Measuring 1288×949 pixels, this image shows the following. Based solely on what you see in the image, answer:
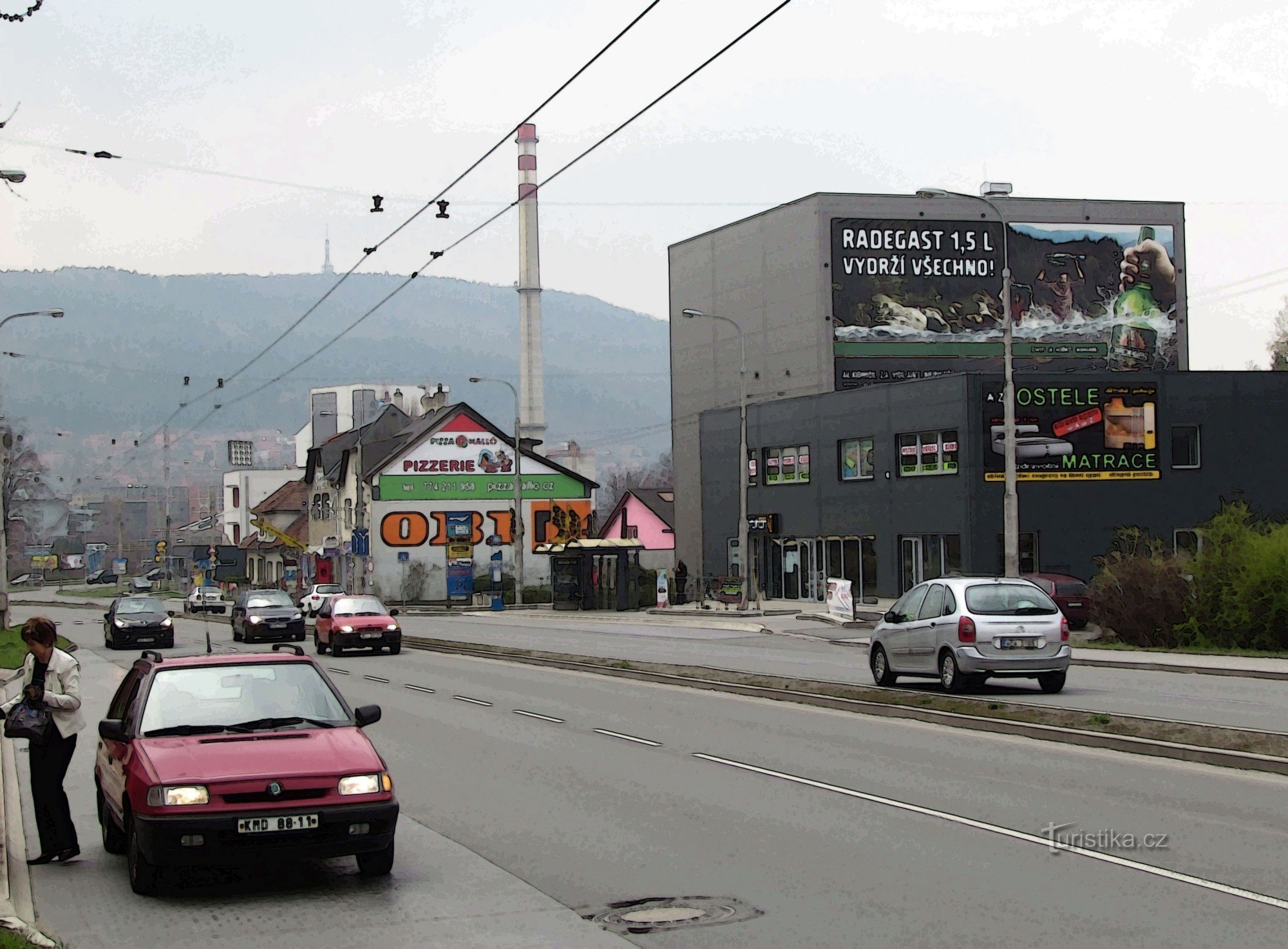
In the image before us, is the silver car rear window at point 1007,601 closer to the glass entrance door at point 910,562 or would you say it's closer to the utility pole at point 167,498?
the glass entrance door at point 910,562

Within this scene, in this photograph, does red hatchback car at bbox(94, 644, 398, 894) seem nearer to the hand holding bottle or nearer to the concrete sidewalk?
Answer: the concrete sidewalk

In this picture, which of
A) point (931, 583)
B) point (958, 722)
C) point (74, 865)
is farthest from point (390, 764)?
point (931, 583)

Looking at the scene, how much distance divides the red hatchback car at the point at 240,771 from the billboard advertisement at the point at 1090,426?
4435cm

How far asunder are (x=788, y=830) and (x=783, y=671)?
15.6 meters

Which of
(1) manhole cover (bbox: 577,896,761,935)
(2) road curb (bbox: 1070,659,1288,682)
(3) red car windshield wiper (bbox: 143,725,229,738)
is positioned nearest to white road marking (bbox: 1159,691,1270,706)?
(2) road curb (bbox: 1070,659,1288,682)

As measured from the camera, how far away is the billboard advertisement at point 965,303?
72.1 m

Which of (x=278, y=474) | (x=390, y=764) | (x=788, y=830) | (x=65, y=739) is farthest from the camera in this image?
(x=278, y=474)

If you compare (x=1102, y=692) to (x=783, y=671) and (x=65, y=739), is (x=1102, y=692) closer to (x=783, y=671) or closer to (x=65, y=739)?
(x=783, y=671)

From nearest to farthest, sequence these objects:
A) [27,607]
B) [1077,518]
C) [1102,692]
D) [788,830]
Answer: [788,830]
[1102,692]
[1077,518]
[27,607]

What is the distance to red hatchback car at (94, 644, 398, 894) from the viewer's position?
8.59 meters

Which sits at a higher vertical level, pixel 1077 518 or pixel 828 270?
pixel 828 270

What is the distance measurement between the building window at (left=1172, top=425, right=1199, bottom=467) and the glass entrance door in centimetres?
967

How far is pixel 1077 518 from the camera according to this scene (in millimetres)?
52469

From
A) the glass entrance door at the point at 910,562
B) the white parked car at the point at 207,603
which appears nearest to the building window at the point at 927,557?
the glass entrance door at the point at 910,562
